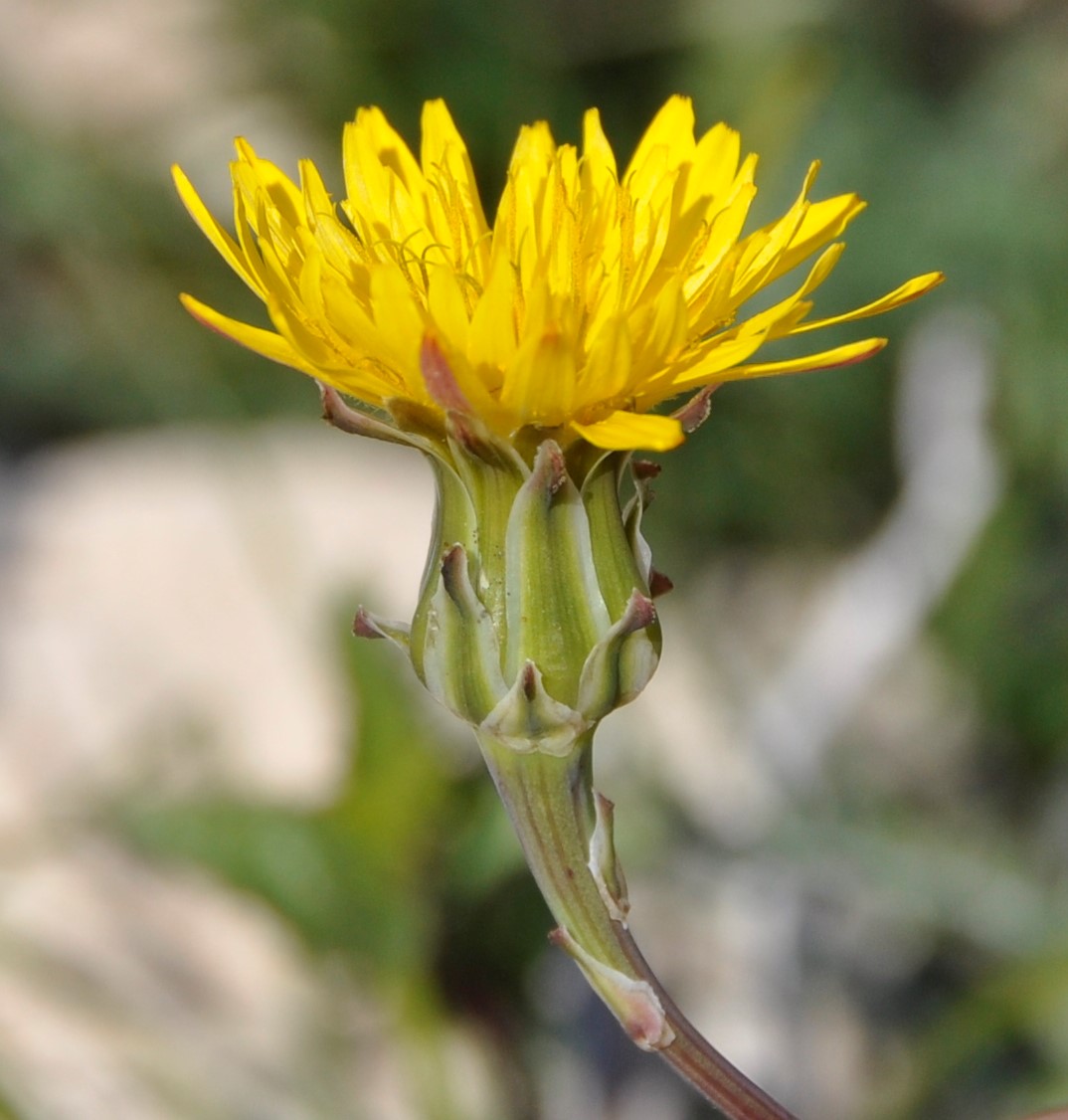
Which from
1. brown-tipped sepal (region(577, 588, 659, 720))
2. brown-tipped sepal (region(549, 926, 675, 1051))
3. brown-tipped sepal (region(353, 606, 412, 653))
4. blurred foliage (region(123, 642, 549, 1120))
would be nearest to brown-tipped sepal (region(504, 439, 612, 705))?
brown-tipped sepal (region(577, 588, 659, 720))

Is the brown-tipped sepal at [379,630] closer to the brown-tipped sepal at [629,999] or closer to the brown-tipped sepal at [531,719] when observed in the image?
the brown-tipped sepal at [531,719]

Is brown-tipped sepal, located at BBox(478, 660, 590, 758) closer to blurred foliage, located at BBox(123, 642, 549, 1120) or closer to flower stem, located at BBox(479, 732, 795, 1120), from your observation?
flower stem, located at BBox(479, 732, 795, 1120)

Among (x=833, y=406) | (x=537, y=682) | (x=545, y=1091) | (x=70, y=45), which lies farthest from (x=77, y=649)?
(x=70, y=45)

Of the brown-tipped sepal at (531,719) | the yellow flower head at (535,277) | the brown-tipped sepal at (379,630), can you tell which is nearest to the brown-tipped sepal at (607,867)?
the brown-tipped sepal at (531,719)

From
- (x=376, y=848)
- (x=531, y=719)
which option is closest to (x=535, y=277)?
(x=531, y=719)

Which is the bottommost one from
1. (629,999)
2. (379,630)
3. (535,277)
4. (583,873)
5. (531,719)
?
(629,999)

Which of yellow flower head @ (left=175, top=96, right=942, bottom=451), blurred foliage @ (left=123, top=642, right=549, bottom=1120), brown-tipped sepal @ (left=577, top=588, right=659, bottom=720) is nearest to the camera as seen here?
yellow flower head @ (left=175, top=96, right=942, bottom=451)

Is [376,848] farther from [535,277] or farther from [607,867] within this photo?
[535,277]
